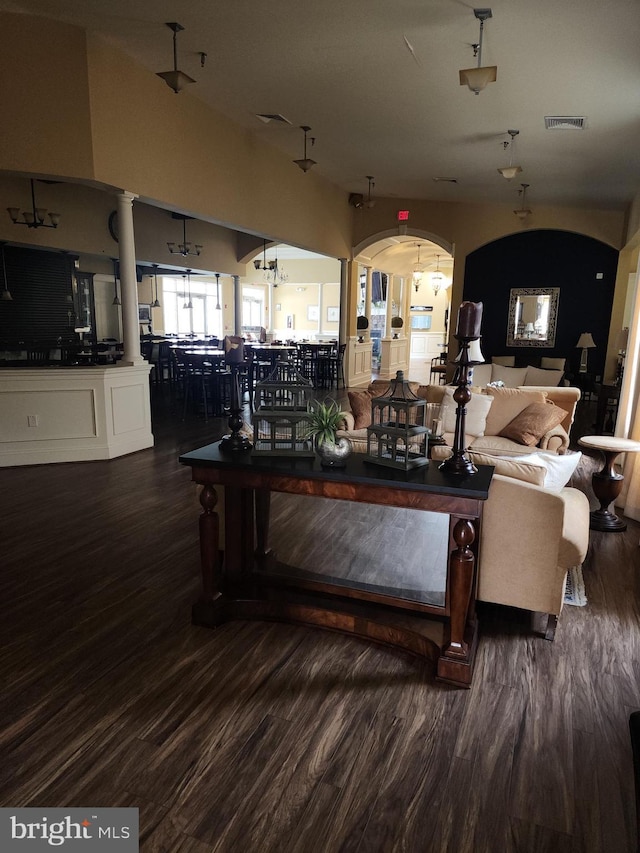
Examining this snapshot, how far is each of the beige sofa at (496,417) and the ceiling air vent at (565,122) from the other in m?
2.86

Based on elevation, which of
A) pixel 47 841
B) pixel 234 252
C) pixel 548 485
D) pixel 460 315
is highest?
pixel 234 252

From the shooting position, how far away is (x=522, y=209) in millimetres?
10250

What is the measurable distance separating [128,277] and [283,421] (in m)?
3.92

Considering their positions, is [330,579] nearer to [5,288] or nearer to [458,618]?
[458,618]

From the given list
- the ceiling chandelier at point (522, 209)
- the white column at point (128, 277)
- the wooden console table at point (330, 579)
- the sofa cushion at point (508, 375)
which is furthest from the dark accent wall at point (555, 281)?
the wooden console table at point (330, 579)

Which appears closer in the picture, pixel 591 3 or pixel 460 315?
pixel 460 315

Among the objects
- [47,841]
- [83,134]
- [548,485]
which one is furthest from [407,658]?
[83,134]

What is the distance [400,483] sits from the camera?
7.43 feet

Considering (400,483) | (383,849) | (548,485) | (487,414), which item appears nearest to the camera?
(383,849)

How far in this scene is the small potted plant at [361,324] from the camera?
12.0 meters

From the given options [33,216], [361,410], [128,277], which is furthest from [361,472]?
[33,216]

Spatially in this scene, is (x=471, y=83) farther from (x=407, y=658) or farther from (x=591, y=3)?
(x=407, y=658)

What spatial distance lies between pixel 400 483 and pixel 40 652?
1788mm

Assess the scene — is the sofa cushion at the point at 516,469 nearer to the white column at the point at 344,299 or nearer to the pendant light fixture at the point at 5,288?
the pendant light fixture at the point at 5,288
